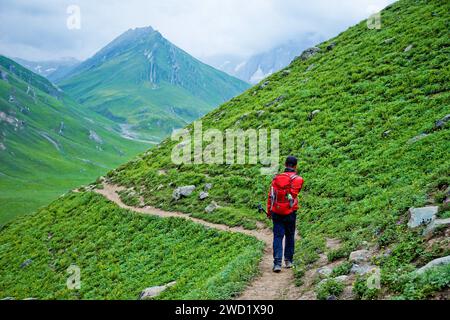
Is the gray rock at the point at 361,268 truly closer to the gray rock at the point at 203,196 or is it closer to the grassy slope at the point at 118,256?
the grassy slope at the point at 118,256

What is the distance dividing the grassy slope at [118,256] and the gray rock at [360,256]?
4132mm

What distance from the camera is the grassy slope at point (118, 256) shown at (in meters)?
18.8

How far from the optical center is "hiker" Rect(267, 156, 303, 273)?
1572 cm

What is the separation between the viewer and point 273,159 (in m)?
32.2

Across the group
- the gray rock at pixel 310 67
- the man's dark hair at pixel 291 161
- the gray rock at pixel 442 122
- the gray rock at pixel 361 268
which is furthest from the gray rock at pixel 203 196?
the gray rock at pixel 310 67

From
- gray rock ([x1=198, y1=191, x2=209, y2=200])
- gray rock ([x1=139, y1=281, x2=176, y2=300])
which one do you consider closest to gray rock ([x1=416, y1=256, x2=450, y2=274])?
gray rock ([x1=139, y1=281, x2=176, y2=300])

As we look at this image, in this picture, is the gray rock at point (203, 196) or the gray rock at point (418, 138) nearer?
the gray rock at point (418, 138)

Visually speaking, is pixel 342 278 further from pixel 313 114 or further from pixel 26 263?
pixel 26 263

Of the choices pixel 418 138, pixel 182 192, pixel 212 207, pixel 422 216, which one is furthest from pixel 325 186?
pixel 182 192

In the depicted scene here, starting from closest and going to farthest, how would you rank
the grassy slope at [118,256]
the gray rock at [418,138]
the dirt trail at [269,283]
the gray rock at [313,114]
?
1. the dirt trail at [269,283]
2. the grassy slope at [118,256]
3. the gray rock at [418,138]
4. the gray rock at [313,114]
